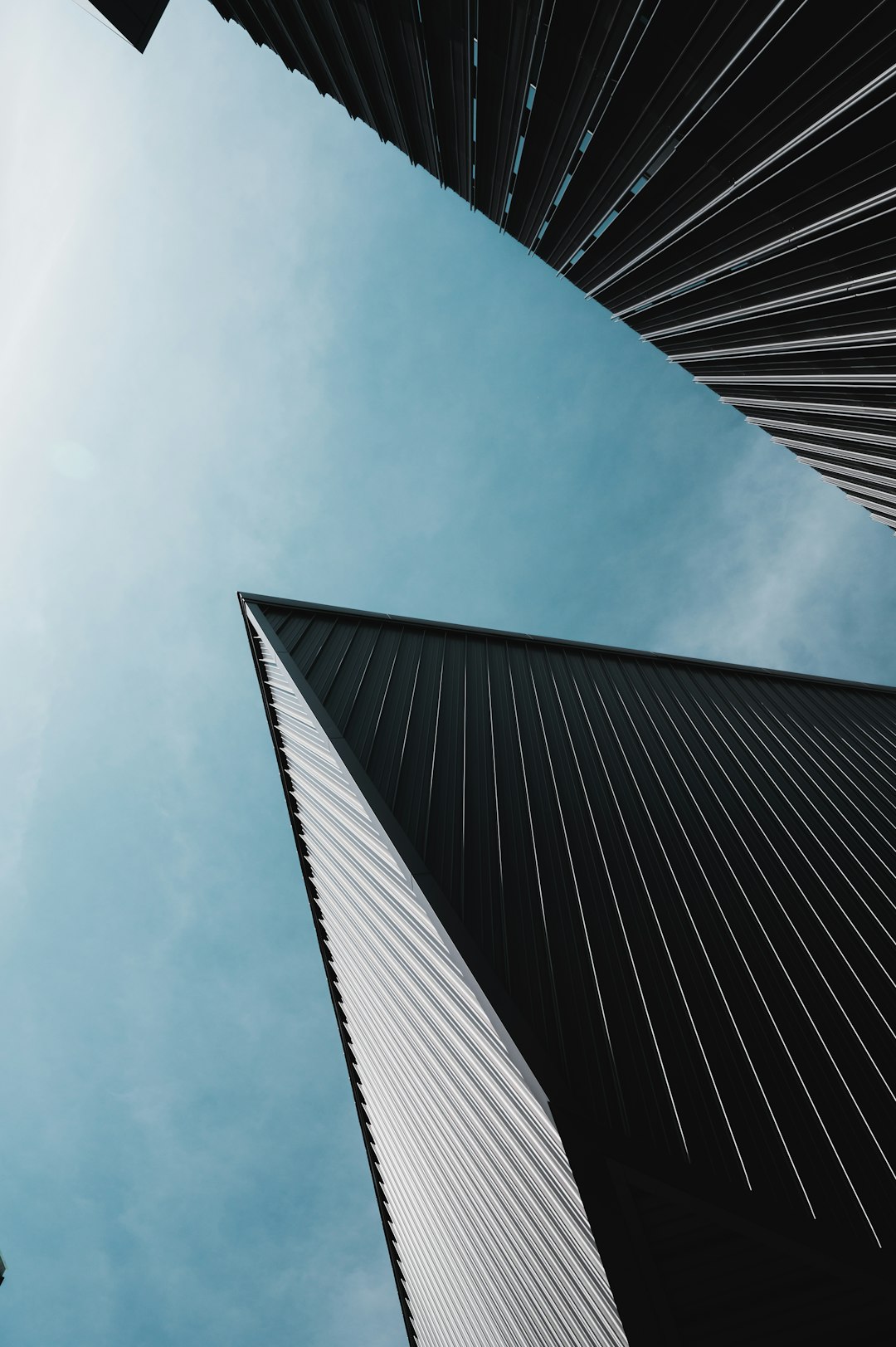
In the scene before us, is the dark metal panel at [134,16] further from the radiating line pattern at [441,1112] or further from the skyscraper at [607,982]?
the radiating line pattern at [441,1112]

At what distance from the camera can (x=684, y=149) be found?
1002 centimetres

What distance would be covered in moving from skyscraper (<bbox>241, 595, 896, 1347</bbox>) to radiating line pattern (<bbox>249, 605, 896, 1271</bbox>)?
0.13ft

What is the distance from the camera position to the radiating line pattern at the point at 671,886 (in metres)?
5.72

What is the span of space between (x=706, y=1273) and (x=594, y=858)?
4.61 m

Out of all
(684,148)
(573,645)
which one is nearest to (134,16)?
(684,148)

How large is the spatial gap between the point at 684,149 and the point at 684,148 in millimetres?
20

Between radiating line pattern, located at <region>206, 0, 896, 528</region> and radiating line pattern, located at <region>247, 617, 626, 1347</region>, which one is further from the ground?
radiating line pattern, located at <region>206, 0, 896, 528</region>

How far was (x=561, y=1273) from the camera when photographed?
6324mm

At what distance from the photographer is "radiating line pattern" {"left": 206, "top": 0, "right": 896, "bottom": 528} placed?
812cm

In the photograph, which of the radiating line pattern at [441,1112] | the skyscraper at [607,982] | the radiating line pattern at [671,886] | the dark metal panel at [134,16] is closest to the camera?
the skyscraper at [607,982]

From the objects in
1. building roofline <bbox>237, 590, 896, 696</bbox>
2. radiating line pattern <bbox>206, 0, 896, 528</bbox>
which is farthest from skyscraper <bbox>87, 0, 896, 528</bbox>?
building roofline <bbox>237, 590, 896, 696</bbox>

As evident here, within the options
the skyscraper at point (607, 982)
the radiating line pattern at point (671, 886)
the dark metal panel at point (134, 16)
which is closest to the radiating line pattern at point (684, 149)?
the dark metal panel at point (134, 16)

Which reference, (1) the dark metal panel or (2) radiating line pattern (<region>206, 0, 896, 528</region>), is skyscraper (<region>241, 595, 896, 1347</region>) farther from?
(1) the dark metal panel

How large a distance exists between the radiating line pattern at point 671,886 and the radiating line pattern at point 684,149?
8767mm
